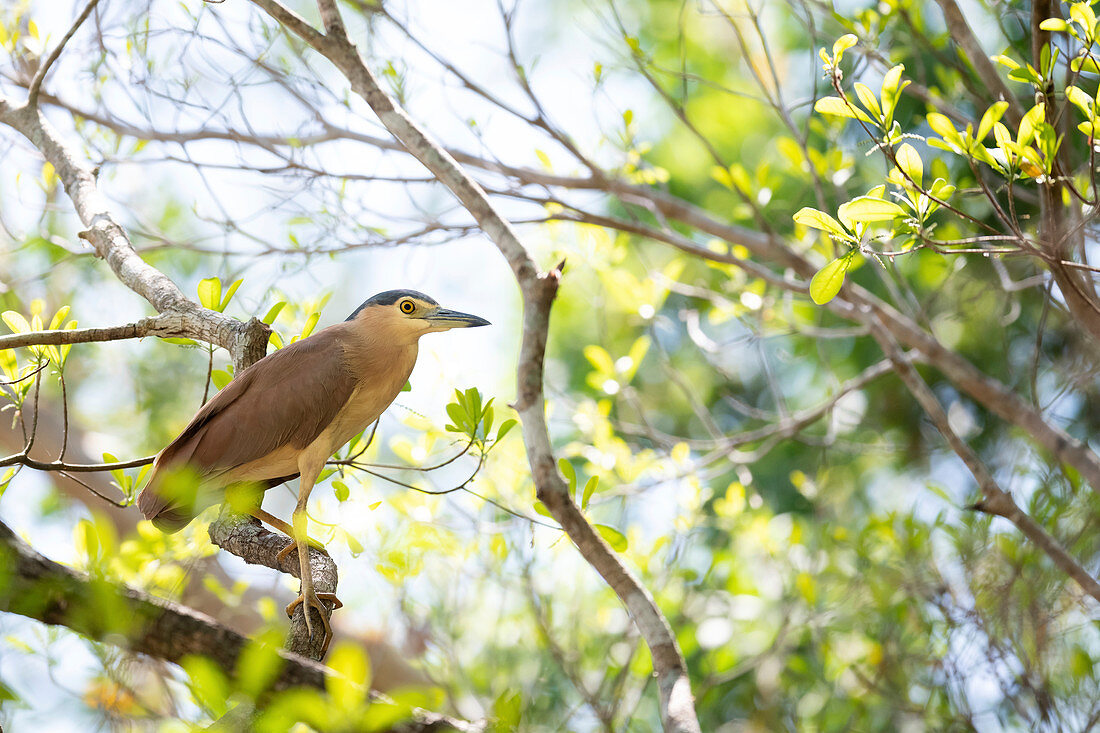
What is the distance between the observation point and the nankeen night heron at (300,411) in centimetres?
178

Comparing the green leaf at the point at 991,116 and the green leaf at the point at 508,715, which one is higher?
the green leaf at the point at 991,116

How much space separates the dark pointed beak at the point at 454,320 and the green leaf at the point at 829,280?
844mm

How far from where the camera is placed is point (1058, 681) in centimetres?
292

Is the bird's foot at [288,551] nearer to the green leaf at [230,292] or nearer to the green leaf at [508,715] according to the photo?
the green leaf at [230,292]

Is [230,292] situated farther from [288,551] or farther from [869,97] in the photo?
[869,97]

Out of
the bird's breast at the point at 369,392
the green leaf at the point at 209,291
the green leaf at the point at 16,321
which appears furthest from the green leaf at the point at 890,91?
the green leaf at the point at 16,321

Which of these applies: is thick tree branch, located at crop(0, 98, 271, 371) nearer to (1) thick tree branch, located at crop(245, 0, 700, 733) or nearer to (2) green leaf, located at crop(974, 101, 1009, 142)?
(1) thick tree branch, located at crop(245, 0, 700, 733)

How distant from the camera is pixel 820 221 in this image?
4.53 feet

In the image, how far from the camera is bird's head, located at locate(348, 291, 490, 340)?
197 centimetres

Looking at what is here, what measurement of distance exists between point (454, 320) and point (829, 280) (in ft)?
3.02

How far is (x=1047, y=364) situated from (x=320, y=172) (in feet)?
11.2

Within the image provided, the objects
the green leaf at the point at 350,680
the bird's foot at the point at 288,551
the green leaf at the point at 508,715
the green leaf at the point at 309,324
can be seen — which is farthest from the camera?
the green leaf at the point at 309,324

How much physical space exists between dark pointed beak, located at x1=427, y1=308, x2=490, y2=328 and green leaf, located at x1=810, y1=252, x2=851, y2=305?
33.2 inches

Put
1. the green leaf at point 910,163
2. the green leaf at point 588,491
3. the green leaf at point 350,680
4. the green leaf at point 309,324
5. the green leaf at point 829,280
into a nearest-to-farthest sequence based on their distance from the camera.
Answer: the green leaf at point 350,680 < the green leaf at point 829,280 < the green leaf at point 910,163 < the green leaf at point 588,491 < the green leaf at point 309,324
